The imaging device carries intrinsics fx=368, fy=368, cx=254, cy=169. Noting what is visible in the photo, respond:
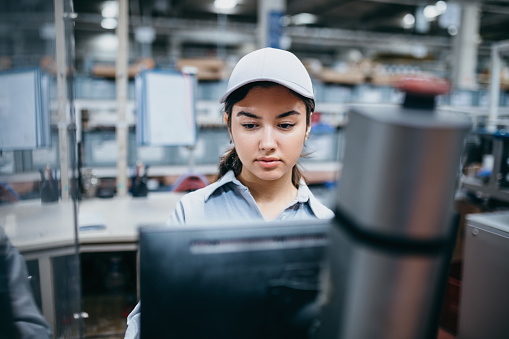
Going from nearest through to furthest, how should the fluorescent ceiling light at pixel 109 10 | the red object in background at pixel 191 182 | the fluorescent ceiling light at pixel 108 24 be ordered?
the red object in background at pixel 191 182
the fluorescent ceiling light at pixel 109 10
the fluorescent ceiling light at pixel 108 24

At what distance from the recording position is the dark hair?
0.85 metres

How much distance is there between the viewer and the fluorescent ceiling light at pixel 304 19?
10.0m

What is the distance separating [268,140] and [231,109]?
0.15 m

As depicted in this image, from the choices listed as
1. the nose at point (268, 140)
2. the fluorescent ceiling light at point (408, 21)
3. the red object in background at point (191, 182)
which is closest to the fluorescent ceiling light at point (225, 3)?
the fluorescent ceiling light at point (408, 21)

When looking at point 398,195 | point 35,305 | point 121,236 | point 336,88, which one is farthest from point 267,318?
point 336,88

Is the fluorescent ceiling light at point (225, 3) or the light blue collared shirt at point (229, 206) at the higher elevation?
the fluorescent ceiling light at point (225, 3)

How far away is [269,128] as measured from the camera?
2.77ft

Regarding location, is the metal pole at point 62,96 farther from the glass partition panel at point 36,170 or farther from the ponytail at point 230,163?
the ponytail at point 230,163

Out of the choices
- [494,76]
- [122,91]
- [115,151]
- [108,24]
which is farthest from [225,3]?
[122,91]

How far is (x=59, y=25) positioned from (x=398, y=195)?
3.03ft

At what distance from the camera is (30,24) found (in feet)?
2.54

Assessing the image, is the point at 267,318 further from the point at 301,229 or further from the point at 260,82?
the point at 260,82

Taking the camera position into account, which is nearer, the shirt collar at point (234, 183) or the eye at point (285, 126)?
the eye at point (285, 126)

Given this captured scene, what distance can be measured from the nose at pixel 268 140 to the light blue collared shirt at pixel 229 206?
18cm
